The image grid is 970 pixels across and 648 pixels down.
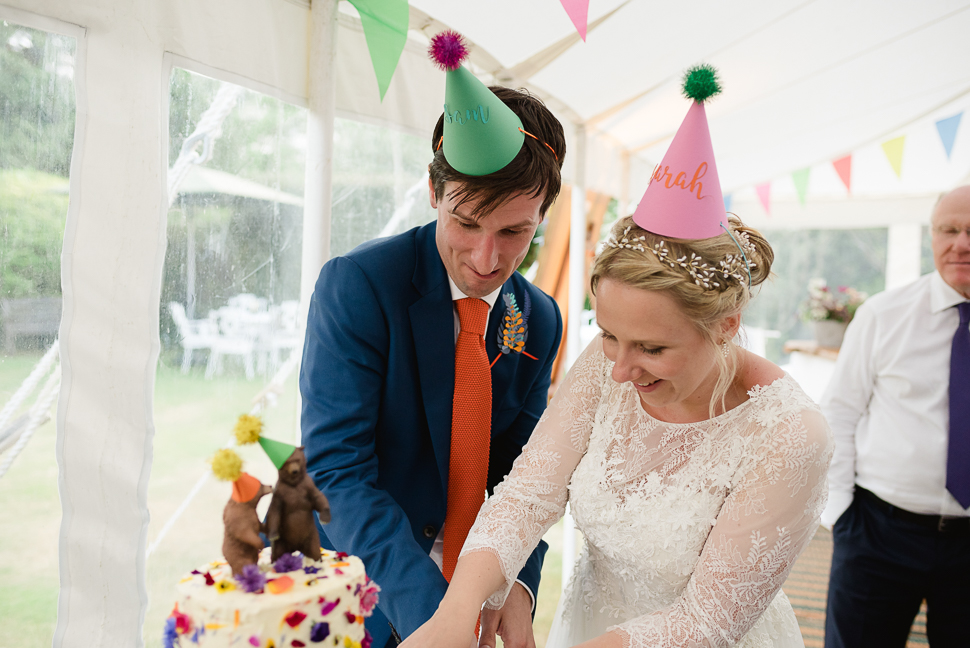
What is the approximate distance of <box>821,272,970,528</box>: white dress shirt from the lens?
89.4 inches

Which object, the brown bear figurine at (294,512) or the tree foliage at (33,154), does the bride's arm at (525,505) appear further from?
the tree foliage at (33,154)

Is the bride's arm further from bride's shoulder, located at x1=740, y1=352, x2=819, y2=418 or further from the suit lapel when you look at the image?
bride's shoulder, located at x1=740, y1=352, x2=819, y2=418

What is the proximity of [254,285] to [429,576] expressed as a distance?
1.04m

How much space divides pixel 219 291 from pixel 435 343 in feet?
2.18

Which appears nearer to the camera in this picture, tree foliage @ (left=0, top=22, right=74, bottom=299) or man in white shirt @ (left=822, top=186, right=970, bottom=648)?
tree foliage @ (left=0, top=22, right=74, bottom=299)

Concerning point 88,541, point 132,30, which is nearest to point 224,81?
point 132,30

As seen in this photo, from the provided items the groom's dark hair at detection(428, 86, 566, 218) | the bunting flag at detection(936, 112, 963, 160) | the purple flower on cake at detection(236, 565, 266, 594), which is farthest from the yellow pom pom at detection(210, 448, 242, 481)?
the bunting flag at detection(936, 112, 963, 160)

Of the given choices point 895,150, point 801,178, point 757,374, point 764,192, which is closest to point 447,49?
point 757,374

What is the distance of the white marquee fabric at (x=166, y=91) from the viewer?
4.44 ft

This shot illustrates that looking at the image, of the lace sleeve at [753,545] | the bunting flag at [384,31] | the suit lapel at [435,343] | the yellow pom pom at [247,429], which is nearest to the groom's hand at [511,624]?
the lace sleeve at [753,545]

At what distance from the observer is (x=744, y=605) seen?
122cm

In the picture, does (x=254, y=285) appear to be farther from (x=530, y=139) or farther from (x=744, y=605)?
(x=744, y=605)

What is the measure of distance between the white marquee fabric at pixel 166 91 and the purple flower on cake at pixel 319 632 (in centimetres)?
89

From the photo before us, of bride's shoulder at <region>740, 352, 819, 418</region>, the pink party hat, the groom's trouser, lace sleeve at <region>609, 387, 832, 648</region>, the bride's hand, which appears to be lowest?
the groom's trouser
